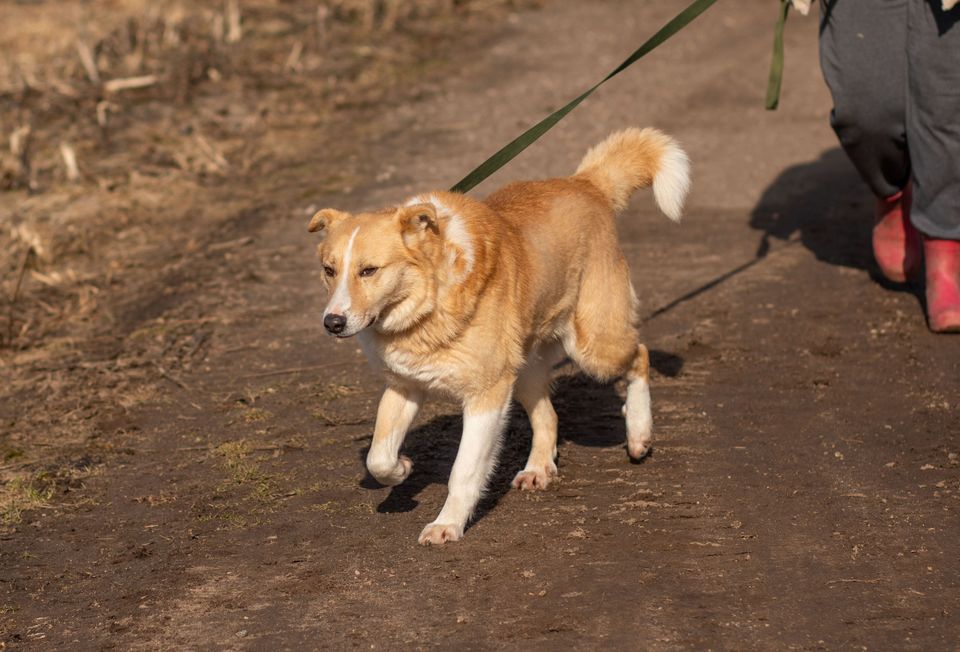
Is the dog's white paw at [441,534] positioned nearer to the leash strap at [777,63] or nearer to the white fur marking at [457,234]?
the white fur marking at [457,234]

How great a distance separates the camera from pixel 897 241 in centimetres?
799

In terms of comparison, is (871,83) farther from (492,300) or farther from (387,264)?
(387,264)

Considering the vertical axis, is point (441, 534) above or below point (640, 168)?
below

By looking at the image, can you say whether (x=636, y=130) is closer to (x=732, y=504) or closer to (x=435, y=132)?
(x=732, y=504)

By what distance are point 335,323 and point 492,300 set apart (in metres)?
0.74

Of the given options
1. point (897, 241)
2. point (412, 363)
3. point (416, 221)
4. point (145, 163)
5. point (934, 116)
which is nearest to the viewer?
point (416, 221)

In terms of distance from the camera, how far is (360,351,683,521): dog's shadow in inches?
229

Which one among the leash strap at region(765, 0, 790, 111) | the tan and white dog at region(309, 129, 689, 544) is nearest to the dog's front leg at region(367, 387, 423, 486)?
the tan and white dog at region(309, 129, 689, 544)

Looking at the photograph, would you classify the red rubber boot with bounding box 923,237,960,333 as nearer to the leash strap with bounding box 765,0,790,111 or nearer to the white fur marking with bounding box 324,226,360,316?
the leash strap with bounding box 765,0,790,111

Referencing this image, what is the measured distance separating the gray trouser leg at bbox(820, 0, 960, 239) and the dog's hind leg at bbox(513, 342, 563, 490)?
269cm

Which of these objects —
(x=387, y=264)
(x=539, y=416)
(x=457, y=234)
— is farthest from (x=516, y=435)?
(x=387, y=264)

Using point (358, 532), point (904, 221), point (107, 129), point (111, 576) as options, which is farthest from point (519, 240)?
point (107, 129)

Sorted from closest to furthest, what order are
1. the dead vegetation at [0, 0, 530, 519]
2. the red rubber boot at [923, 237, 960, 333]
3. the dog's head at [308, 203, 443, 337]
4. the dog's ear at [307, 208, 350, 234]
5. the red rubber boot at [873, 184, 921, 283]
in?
the dog's head at [308, 203, 443, 337]
the dog's ear at [307, 208, 350, 234]
the red rubber boot at [923, 237, 960, 333]
the dead vegetation at [0, 0, 530, 519]
the red rubber boot at [873, 184, 921, 283]

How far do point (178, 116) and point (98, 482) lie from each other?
673cm
